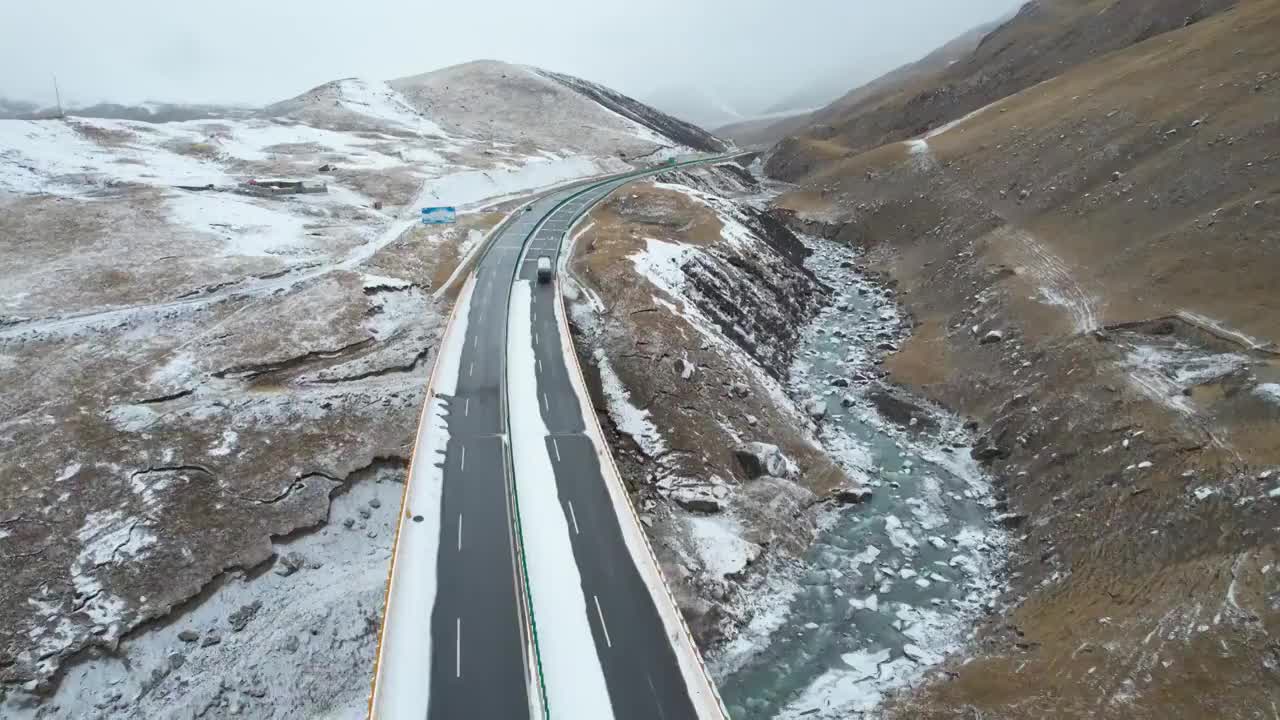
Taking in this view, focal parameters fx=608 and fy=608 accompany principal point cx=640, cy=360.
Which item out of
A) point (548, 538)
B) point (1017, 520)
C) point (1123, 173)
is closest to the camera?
point (548, 538)

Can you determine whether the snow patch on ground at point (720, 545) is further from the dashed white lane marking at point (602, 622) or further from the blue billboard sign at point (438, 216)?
the blue billboard sign at point (438, 216)

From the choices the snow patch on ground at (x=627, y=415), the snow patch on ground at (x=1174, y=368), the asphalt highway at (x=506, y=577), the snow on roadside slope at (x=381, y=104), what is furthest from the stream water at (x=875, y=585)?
the snow on roadside slope at (x=381, y=104)

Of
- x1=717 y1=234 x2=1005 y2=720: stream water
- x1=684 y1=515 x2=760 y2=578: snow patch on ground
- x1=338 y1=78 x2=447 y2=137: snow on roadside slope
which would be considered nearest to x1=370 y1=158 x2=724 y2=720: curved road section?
x1=684 y1=515 x2=760 y2=578: snow patch on ground

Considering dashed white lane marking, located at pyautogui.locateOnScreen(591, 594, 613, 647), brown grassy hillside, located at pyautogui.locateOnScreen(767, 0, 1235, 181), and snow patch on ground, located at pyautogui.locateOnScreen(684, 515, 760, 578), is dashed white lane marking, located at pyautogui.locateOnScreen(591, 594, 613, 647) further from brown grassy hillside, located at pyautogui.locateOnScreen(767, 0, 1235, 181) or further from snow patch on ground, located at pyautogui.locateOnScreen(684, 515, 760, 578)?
brown grassy hillside, located at pyautogui.locateOnScreen(767, 0, 1235, 181)

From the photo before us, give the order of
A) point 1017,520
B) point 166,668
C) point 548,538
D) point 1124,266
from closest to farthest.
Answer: point 166,668 < point 548,538 < point 1017,520 < point 1124,266

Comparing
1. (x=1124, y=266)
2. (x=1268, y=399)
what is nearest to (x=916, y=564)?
(x=1268, y=399)

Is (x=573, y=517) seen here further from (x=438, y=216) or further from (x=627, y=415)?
(x=438, y=216)

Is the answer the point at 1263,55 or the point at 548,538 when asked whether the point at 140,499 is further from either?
the point at 1263,55
